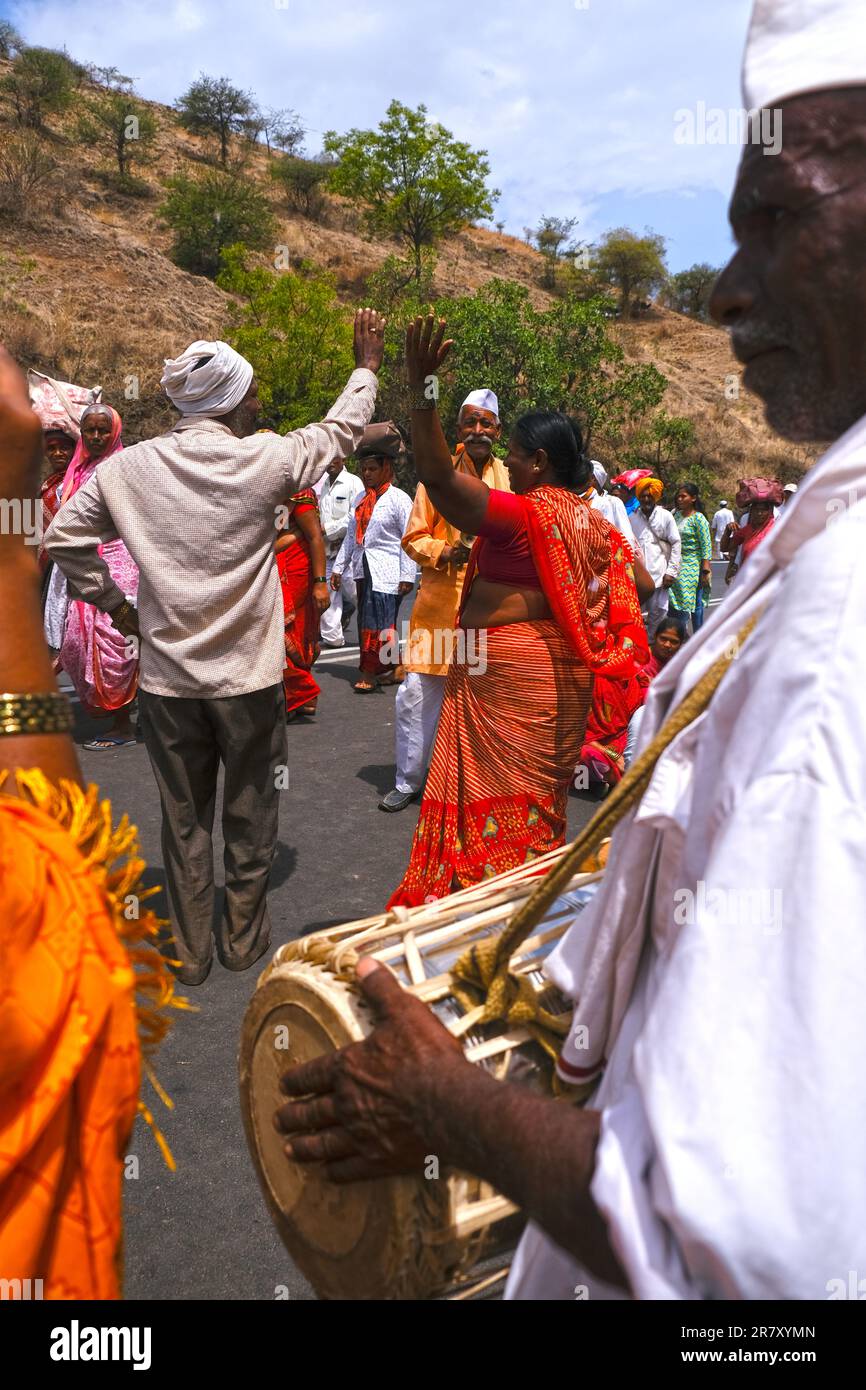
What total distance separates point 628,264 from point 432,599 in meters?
56.9

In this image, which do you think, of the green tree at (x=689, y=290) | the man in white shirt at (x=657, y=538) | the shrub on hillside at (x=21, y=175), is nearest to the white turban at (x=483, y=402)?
the man in white shirt at (x=657, y=538)

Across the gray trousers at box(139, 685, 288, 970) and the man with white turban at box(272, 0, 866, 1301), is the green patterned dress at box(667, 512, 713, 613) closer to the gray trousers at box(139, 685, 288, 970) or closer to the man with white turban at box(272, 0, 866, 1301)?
the gray trousers at box(139, 685, 288, 970)

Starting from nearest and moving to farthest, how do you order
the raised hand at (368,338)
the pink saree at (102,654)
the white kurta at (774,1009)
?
the white kurta at (774,1009) → the raised hand at (368,338) → the pink saree at (102,654)

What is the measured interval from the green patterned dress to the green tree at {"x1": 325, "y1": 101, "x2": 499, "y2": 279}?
32.9 m

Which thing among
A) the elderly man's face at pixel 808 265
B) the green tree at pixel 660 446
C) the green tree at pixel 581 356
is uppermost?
the green tree at pixel 581 356

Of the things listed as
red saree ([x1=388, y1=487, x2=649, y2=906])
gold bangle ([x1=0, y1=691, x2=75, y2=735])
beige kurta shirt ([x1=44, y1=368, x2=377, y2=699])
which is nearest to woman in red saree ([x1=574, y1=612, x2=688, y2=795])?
red saree ([x1=388, y1=487, x2=649, y2=906])

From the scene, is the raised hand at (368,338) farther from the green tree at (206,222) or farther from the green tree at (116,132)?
the green tree at (116,132)

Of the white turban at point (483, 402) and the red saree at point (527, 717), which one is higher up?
the white turban at point (483, 402)

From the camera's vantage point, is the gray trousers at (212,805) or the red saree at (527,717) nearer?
the red saree at (527,717)

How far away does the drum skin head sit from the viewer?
1.21m

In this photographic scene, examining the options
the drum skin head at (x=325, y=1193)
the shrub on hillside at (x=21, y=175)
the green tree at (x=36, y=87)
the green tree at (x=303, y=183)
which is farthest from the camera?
the green tree at (x=303, y=183)

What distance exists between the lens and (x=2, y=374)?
113 cm

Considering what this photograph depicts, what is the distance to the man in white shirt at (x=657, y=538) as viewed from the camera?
9.48 m

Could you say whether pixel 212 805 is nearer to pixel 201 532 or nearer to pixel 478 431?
pixel 201 532
